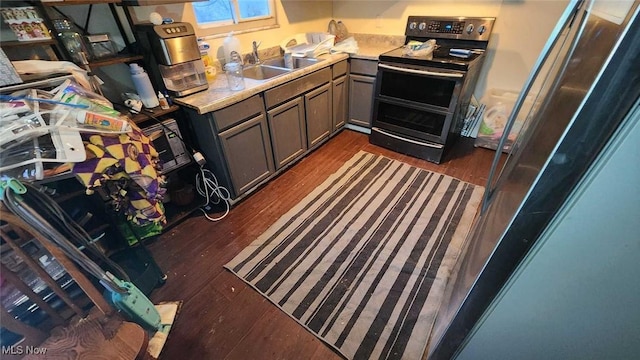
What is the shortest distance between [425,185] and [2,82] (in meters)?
2.56

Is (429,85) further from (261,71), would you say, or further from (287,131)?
(261,71)

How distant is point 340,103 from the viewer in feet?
9.35

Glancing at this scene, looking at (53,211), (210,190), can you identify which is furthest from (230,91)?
(53,211)

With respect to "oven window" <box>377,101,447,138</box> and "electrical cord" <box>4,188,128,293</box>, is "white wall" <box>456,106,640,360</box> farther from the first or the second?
"oven window" <box>377,101,447,138</box>

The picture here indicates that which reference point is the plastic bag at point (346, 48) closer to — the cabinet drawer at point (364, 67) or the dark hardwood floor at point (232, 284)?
the cabinet drawer at point (364, 67)

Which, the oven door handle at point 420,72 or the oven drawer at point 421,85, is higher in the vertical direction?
the oven door handle at point 420,72

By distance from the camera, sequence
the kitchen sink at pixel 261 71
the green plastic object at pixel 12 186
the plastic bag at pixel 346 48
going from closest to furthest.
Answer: the green plastic object at pixel 12 186 → the kitchen sink at pixel 261 71 → the plastic bag at pixel 346 48

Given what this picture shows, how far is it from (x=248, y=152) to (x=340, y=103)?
1.28m

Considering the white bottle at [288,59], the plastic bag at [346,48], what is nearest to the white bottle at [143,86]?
the white bottle at [288,59]

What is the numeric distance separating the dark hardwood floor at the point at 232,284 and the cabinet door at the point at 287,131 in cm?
18

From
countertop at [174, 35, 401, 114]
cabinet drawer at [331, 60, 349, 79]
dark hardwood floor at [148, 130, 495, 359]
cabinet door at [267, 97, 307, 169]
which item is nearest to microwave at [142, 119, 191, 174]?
→ countertop at [174, 35, 401, 114]

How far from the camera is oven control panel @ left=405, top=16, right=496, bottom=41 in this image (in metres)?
2.32

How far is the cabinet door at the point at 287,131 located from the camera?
2.16 metres

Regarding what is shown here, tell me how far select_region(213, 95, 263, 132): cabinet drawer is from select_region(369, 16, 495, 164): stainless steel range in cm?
122
